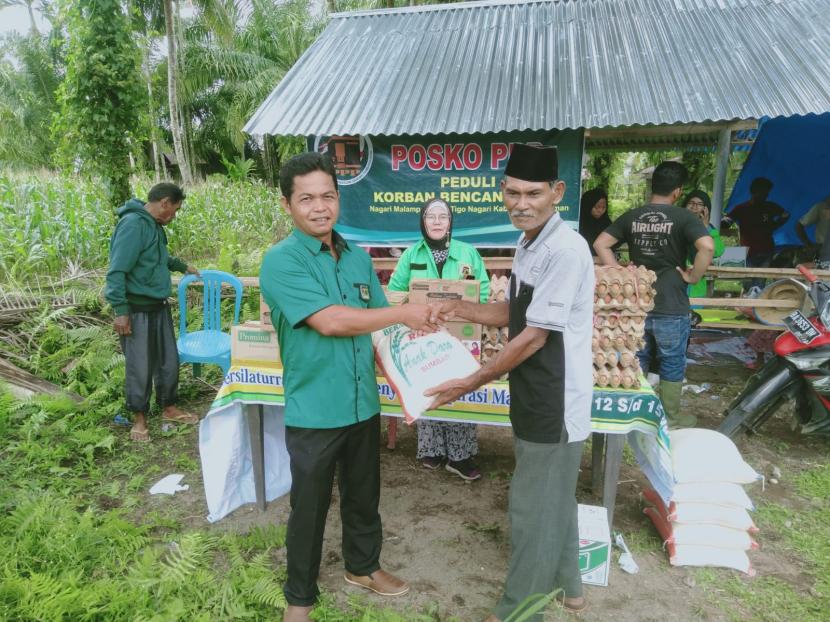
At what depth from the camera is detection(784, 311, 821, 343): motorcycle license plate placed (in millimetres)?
3730

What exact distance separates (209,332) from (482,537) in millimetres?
3348

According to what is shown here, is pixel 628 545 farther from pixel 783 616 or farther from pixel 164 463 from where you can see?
pixel 164 463

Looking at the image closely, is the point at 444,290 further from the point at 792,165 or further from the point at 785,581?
the point at 792,165

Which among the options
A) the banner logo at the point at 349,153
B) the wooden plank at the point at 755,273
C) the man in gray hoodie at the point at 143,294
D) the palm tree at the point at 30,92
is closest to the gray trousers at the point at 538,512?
the man in gray hoodie at the point at 143,294

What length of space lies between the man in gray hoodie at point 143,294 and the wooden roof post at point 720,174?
585 centimetres

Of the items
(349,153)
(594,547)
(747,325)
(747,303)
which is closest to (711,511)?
(594,547)

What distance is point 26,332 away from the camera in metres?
5.75

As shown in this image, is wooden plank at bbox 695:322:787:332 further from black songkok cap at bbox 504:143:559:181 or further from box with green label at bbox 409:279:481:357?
black songkok cap at bbox 504:143:559:181

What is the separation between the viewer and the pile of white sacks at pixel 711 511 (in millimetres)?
2805

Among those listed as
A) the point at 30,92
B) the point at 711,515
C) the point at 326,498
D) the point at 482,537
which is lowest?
the point at 482,537

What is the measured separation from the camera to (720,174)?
6367mm

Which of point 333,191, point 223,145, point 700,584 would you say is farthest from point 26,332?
point 223,145

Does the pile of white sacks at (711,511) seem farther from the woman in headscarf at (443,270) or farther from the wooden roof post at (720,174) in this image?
the wooden roof post at (720,174)

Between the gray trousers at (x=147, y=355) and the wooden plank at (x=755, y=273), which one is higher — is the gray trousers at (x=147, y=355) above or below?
below
